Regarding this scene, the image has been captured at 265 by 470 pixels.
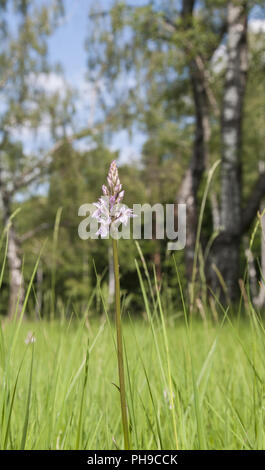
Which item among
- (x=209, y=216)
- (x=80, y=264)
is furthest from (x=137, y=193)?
(x=80, y=264)

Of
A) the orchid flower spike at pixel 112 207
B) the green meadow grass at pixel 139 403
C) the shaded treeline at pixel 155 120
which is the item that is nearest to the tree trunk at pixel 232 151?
the shaded treeline at pixel 155 120

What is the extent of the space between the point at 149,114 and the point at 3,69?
5.85 m

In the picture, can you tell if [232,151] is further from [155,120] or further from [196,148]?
[155,120]

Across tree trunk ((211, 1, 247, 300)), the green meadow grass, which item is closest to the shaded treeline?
tree trunk ((211, 1, 247, 300))

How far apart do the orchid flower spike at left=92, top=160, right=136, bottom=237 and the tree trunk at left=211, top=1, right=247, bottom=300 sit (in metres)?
8.29

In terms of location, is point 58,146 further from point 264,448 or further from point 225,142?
point 264,448

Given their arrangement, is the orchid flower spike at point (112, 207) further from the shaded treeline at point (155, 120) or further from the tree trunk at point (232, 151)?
the tree trunk at point (232, 151)

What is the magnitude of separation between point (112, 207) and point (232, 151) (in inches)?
357

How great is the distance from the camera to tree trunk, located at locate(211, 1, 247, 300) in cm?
917

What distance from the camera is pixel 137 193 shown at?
24.3 m

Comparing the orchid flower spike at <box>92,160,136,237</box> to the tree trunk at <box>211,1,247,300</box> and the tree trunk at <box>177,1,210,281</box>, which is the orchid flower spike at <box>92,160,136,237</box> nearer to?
the tree trunk at <box>211,1,247,300</box>

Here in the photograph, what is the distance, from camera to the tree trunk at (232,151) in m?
9.17

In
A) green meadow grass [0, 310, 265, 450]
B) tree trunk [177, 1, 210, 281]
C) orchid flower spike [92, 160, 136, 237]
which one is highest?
tree trunk [177, 1, 210, 281]

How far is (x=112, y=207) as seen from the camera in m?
0.80
